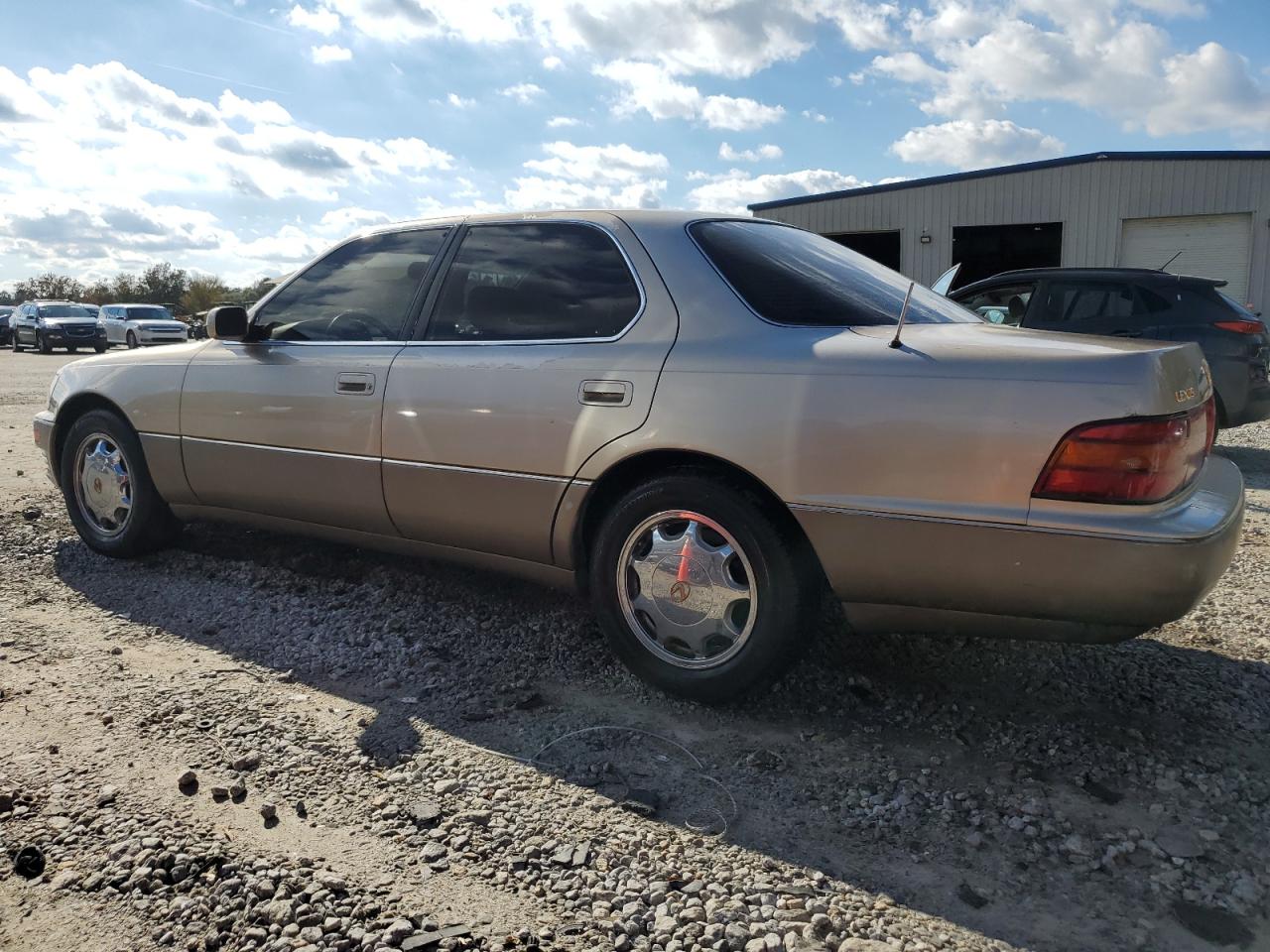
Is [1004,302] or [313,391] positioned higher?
[1004,302]

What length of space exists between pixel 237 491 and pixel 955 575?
3.10 meters

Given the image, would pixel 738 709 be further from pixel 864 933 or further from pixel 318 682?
pixel 318 682

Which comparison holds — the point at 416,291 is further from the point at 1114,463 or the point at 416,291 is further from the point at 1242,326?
the point at 1242,326

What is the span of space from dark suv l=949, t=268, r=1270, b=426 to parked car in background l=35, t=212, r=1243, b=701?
4.79 metres

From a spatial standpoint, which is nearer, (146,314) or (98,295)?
(146,314)

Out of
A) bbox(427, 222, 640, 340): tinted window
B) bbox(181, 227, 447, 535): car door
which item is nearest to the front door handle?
bbox(181, 227, 447, 535): car door

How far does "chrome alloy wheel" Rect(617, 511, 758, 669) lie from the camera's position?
291 cm

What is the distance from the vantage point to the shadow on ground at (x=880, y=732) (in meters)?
2.20

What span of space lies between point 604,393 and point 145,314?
32.6 m

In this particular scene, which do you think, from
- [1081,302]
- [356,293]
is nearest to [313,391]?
[356,293]

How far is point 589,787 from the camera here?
256 cm

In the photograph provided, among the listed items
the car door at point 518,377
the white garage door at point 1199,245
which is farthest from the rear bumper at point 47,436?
the white garage door at point 1199,245

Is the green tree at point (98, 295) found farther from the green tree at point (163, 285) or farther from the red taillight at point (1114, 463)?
the red taillight at point (1114, 463)

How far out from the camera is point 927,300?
138 inches
